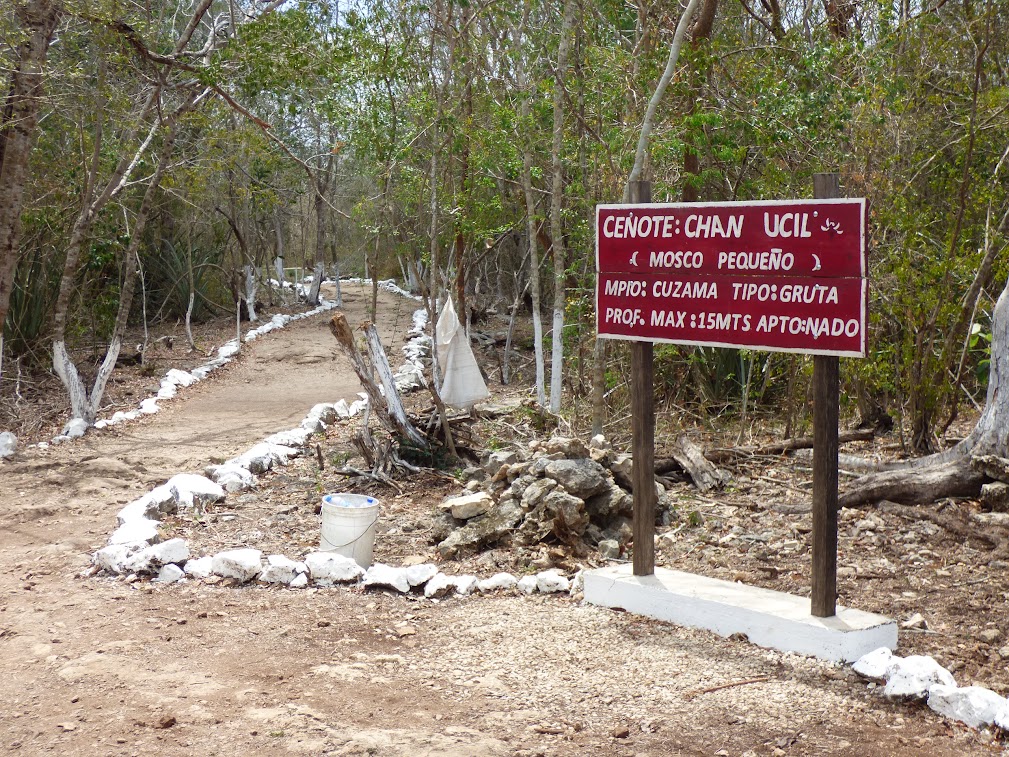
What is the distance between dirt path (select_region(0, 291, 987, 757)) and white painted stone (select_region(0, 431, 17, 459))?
3.21 metres

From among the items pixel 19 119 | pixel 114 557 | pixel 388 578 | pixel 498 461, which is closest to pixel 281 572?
pixel 388 578

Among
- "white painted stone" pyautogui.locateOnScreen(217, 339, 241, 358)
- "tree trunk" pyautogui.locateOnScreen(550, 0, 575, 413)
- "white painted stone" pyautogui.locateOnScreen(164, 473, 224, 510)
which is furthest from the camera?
"white painted stone" pyautogui.locateOnScreen(217, 339, 241, 358)

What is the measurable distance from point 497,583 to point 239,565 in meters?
1.40

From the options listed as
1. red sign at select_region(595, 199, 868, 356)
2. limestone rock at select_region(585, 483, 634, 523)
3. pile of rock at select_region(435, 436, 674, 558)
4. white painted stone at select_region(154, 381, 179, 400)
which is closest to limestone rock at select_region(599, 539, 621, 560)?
pile of rock at select_region(435, 436, 674, 558)

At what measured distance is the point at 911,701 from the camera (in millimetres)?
3572

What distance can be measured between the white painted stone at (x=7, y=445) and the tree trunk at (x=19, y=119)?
108 cm

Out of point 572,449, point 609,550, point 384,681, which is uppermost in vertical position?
point 572,449

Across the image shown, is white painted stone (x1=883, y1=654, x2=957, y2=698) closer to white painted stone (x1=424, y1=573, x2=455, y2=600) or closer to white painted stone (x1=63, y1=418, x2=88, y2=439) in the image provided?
white painted stone (x1=424, y1=573, x2=455, y2=600)

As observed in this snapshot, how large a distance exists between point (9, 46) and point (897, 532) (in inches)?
318

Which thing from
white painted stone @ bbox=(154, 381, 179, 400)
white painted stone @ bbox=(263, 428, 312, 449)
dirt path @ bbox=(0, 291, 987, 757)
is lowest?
dirt path @ bbox=(0, 291, 987, 757)

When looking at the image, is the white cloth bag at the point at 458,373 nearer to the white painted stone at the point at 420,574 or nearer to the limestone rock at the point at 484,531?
the limestone rock at the point at 484,531

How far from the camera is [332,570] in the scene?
5.32m

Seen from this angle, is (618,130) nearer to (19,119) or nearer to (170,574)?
(19,119)

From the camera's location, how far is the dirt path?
3.45 metres
